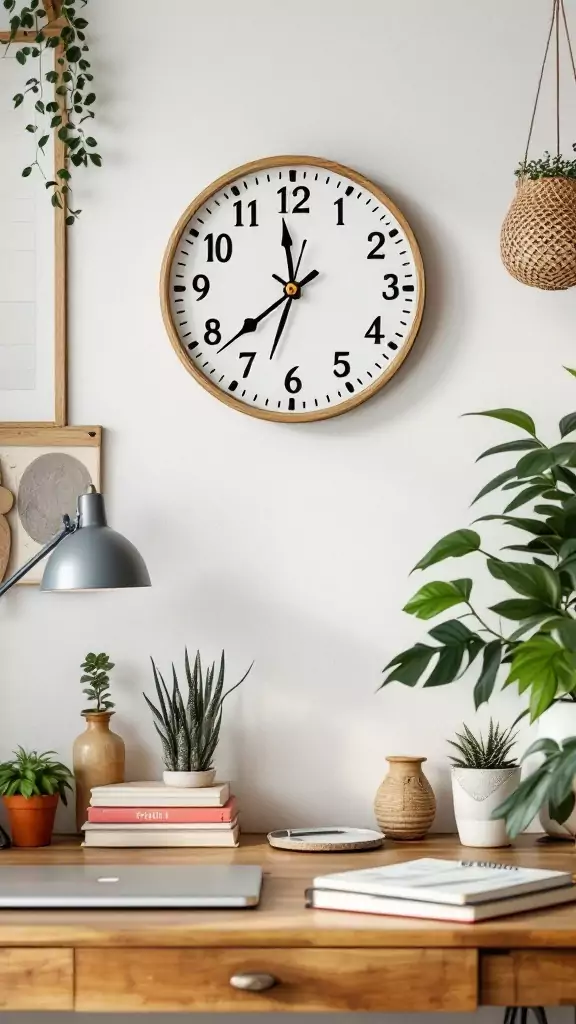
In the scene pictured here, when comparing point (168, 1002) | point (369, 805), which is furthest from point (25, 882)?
point (369, 805)

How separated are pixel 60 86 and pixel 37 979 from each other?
1.47 meters

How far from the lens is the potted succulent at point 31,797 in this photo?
190cm

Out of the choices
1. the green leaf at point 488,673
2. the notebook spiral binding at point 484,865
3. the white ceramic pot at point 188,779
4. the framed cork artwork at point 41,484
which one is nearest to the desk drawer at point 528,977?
the notebook spiral binding at point 484,865

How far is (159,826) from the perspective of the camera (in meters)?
1.87

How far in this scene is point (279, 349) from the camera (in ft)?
6.81

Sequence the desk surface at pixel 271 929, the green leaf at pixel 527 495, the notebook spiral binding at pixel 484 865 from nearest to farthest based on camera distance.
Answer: the desk surface at pixel 271 929, the notebook spiral binding at pixel 484 865, the green leaf at pixel 527 495

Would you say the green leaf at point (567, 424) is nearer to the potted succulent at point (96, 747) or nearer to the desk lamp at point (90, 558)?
the desk lamp at point (90, 558)

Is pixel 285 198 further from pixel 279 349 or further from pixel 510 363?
pixel 510 363

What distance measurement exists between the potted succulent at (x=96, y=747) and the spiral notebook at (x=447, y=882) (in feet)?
1.80

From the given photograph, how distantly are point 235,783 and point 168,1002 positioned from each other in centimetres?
66

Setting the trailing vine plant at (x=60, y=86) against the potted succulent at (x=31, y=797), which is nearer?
the potted succulent at (x=31, y=797)

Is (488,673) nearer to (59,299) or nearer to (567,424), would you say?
(567,424)

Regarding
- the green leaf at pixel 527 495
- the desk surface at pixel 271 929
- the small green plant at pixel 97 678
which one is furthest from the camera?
the small green plant at pixel 97 678

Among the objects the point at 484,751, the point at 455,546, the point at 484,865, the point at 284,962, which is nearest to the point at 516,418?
the point at 455,546
